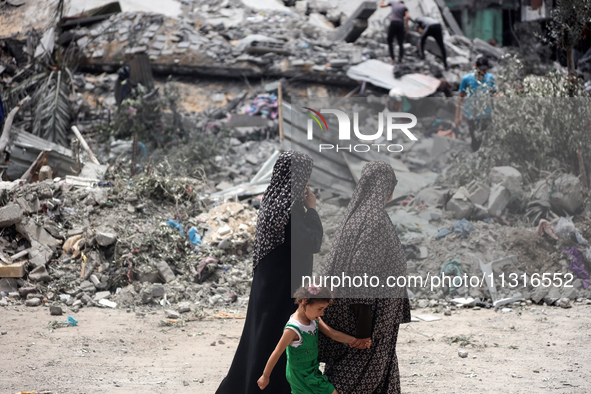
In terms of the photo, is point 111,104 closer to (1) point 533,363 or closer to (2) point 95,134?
(2) point 95,134

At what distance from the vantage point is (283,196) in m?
3.09

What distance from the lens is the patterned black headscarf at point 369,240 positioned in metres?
2.74

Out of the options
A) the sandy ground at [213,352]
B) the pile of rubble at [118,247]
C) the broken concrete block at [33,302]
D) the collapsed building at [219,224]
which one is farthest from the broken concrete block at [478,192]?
the broken concrete block at [33,302]

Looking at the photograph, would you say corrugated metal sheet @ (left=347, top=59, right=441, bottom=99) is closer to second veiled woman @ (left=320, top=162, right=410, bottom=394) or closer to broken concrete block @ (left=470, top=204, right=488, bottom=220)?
broken concrete block @ (left=470, top=204, right=488, bottom=220)

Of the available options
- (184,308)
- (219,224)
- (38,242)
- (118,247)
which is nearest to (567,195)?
(219,224)

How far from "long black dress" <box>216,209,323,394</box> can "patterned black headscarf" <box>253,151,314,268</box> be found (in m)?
0.04

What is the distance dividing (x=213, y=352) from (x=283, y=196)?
222 cm

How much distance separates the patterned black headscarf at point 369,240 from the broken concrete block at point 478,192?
3.20 meters

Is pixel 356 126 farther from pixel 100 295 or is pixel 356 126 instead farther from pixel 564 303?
pixel 100 295

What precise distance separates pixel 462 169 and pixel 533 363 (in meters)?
1.95

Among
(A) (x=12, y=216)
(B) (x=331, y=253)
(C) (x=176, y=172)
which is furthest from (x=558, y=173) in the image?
(A) (x=12, y=216)

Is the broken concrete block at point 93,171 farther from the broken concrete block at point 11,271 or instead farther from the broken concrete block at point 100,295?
the broken concrete block at point 100,295

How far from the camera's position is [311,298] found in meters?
2.70

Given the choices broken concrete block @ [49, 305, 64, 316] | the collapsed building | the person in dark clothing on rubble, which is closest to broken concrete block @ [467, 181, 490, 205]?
the collapsed building
